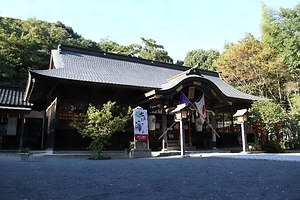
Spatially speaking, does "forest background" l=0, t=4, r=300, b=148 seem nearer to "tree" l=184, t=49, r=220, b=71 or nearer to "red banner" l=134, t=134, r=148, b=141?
"red banner" l=134, t=134, r=148, b=141

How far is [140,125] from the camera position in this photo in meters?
10.3

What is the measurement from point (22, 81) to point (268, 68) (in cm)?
2033

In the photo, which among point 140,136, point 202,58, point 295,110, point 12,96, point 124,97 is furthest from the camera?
point 202,58

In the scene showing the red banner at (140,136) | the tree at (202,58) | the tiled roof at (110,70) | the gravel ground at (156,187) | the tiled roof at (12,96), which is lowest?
the gravel ground at (156,187)

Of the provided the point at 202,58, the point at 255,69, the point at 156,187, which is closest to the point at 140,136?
the point at 156,187

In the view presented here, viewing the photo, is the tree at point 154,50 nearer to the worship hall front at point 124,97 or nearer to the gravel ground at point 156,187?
the worship hall front at point 124,97

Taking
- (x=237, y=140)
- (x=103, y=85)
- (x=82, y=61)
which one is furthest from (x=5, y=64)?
(x=237, y=140)

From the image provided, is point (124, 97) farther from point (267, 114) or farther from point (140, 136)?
point (267, 114)

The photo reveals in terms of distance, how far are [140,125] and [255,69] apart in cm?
1276

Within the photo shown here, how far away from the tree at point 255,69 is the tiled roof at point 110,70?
2.14m

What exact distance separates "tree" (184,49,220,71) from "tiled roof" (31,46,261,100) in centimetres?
1694

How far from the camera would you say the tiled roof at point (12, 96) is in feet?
46.1

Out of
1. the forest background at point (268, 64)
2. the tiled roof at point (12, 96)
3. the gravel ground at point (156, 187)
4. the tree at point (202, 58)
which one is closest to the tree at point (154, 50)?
the tree at point (202, 58)

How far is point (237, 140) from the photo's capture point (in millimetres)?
15578
